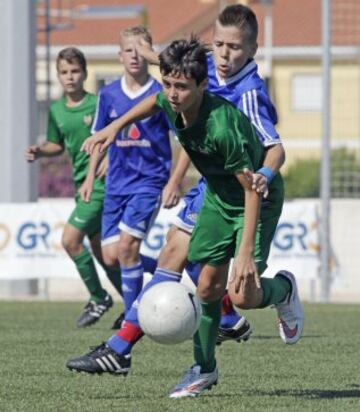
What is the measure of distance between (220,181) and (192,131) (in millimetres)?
421

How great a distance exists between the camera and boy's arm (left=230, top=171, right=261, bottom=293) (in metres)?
6.51

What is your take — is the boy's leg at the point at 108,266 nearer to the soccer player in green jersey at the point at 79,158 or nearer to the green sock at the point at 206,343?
the soccer player in green jersey at the point at 79,158

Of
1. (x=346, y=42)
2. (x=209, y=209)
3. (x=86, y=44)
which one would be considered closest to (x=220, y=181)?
(x=209, y=209)

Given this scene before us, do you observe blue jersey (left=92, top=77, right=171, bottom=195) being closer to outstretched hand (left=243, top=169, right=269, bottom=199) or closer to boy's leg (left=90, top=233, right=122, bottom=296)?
boy's leg (left=90, top=233, right=122, bottom=296)

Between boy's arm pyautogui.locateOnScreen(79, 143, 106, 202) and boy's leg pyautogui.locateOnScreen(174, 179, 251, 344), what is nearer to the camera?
boy's leg pyautogui.locateOnScreen(174, 179, 251, 344)

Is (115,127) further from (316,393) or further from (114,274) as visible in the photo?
(114,274)

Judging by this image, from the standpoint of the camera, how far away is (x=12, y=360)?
8586 millimetres

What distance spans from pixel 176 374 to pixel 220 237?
1.26 m

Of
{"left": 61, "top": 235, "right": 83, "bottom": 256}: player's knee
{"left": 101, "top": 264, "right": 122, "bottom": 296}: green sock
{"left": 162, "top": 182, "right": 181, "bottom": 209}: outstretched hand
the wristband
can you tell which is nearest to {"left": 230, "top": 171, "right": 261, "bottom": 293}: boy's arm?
the wristband

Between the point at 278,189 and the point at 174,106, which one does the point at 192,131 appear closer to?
the point at 174,106

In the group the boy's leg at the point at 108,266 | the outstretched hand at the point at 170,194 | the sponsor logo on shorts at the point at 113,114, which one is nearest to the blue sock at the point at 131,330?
the outstretched hand at the point at 170,194

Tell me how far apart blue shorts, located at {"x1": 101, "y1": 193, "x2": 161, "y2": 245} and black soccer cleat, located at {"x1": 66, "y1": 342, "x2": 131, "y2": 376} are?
10.6ft

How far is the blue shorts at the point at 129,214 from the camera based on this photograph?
33.9 feet

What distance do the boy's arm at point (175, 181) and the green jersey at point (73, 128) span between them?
8.24 feet
